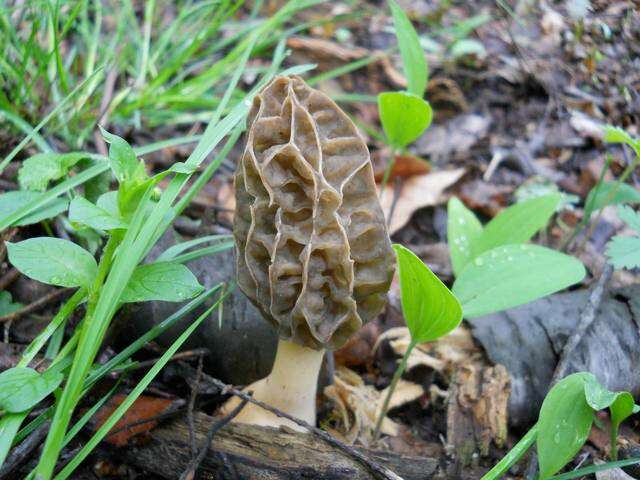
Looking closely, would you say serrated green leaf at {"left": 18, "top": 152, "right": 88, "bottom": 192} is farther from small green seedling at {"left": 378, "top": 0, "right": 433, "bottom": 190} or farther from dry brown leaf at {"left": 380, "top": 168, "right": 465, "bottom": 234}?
dry brown leaf at {"left": 380, "top": 168, "right": 465, "bottom": 234}

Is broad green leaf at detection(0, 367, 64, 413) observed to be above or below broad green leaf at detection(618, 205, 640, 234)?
above

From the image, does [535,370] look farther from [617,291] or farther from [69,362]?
[69,362]

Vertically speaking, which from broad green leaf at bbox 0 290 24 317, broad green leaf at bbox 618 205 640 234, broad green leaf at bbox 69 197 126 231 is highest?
broad green leaf at bbox 69 197 126 231

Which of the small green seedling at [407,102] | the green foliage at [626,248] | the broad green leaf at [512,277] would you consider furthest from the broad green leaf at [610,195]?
the small green seedling at [407,102]

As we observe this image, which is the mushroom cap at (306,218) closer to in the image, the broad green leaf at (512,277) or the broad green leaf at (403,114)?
the broad green leaf at (512,277)

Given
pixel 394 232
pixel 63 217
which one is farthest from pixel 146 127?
pixel 394 232

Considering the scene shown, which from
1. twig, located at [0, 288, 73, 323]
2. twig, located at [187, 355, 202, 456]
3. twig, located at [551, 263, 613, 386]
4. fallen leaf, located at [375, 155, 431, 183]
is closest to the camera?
twig, located at [187, 355, 202, 456]

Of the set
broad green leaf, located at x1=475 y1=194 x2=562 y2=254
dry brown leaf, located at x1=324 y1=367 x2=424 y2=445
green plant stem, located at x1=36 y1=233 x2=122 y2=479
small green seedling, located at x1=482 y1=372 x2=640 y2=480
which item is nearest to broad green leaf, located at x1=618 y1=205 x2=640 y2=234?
broad green leaf, located at x1=475 y1=194 x2=562 y2=254
